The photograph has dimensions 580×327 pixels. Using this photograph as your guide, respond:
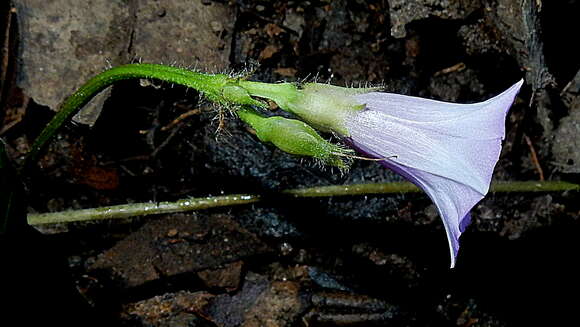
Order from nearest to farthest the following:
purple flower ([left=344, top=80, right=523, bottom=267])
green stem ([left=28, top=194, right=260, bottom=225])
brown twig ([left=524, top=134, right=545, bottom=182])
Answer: purple flower ([left=344, top=80, right=523, bottom=267]), green stem ([left=28, top=194, right=260, bottom=225]), brown twig ([left=524, top=134, right=545, bottom=182])

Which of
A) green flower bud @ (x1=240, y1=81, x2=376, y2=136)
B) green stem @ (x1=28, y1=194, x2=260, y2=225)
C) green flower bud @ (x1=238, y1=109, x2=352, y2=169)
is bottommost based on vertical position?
green stem @ (x1=28, y1=194, x2=260, y2=225)

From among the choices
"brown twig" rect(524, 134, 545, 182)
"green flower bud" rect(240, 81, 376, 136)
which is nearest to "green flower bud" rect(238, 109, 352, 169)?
"green flower bud" rect(240, 81, 376, 136)

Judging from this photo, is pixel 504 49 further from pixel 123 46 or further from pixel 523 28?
pixel 123 46

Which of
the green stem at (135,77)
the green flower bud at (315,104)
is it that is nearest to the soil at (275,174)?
the green stem at (135,77)

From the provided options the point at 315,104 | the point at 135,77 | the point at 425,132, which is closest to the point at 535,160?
the point at 425,132

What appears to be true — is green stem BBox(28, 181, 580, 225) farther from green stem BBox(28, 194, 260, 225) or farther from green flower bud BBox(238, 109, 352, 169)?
green flower bud BBox(238, 109, 352, 169)

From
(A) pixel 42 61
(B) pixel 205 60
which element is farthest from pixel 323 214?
(A) pixel 42 61

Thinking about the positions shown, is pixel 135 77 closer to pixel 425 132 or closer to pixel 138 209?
pixel 138 209
